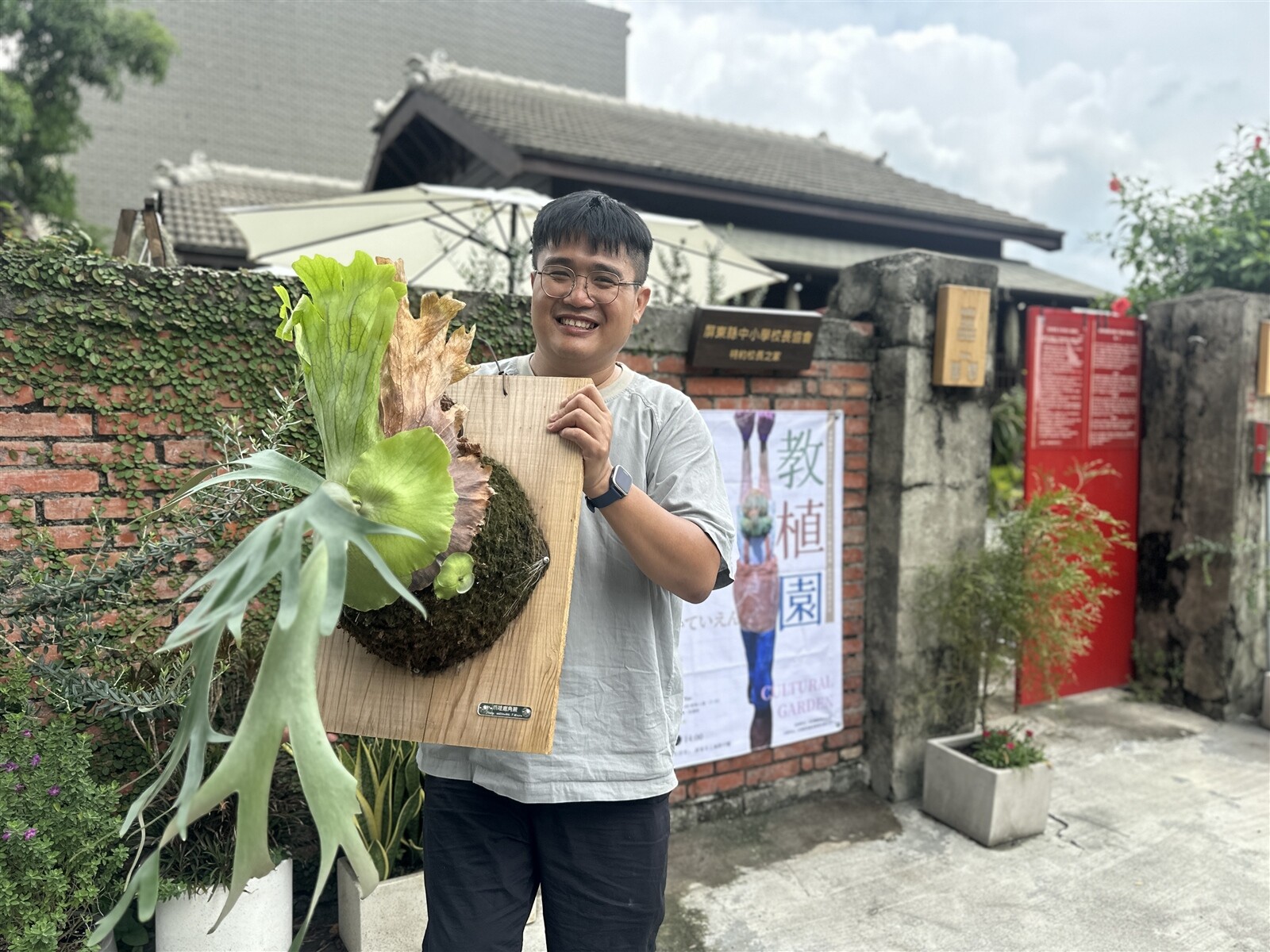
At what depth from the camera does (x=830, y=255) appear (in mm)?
8156

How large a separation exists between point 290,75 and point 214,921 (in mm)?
21656

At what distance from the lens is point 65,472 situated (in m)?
2.15

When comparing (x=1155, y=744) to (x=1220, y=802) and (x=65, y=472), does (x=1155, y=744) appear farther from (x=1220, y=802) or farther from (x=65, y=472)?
(x=65, y=472)

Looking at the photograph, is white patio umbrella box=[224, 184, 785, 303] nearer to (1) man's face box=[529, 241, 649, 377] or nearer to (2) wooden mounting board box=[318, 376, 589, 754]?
(1) man's face box=[529, 241, 649, 377]

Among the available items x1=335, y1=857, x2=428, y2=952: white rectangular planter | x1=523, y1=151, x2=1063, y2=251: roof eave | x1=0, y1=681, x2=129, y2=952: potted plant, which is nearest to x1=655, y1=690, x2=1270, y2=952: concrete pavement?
x1=335, y1=857, x2=428, y2=952: white rectangular planter

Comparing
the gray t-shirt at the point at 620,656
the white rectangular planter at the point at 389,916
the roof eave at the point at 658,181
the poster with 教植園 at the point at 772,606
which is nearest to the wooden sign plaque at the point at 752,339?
the poster with 教植園 at the point at 772,606

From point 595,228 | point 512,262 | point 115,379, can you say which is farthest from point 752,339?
point 115,379

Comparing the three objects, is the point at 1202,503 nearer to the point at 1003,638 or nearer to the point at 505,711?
the point at 1003,638

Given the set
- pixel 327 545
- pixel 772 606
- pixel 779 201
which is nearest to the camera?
pixel 327 545

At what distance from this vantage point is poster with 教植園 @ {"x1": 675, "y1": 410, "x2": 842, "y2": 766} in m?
3.15

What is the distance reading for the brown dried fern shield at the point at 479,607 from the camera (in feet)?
3.84

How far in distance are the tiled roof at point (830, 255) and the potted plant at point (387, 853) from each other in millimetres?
5877

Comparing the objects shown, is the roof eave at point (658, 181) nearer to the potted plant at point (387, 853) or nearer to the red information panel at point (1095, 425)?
the red information panel at point (1095, 425)

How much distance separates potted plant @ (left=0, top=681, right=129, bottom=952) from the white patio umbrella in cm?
291
